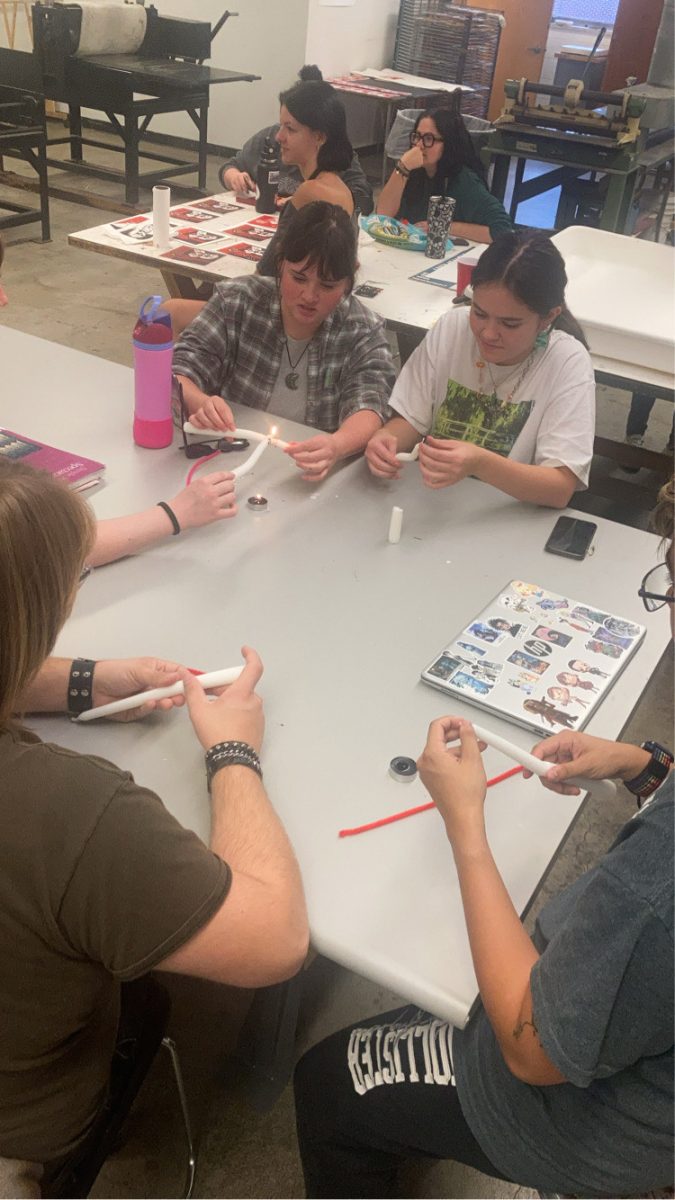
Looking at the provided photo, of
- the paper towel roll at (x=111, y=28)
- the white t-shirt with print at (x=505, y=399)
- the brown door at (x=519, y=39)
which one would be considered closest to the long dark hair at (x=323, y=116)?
the white t-shirt with print at (x=505, y=399)

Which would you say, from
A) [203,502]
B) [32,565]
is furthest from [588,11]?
[32,565]

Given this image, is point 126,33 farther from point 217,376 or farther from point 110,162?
point 217,376

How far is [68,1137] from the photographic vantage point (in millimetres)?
992

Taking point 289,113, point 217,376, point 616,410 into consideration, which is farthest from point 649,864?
point 616,410

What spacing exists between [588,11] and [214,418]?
24.5 ft

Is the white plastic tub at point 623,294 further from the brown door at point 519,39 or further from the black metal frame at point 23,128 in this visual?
the brown door at point 519,39

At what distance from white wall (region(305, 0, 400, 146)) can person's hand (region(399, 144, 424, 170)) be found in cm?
364

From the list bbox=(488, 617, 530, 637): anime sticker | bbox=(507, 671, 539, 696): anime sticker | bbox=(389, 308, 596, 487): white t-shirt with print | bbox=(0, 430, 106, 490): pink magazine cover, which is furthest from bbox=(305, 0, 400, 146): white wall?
bbox=(507, 671, 539, 696): anime sticker

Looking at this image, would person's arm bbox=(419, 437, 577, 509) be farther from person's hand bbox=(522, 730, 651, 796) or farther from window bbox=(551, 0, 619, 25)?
window bbox=(551, 0, 619, 25)

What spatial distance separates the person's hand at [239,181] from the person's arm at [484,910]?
3.21 m

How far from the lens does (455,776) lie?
3.46ft

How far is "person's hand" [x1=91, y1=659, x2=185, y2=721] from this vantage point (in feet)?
3.88

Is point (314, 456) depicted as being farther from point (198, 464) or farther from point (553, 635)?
point (553, 635)

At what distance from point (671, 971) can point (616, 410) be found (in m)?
3.91
